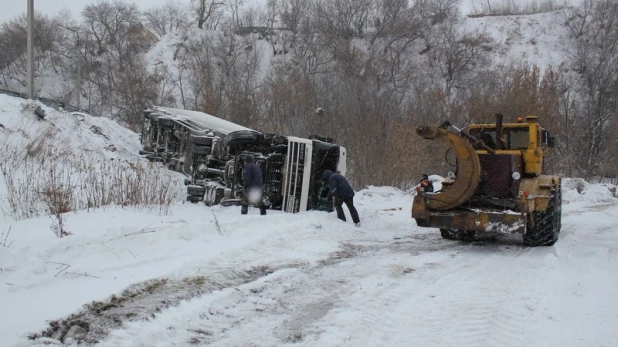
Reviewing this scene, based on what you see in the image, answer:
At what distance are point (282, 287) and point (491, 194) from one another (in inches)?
197

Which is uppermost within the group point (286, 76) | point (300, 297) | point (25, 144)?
point (286, 76)

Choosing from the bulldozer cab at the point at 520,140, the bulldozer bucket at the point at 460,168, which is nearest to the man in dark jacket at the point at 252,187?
the bulldozer bucket at the point at 460,168

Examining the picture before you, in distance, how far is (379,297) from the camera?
5.62 m

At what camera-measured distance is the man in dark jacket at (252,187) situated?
1174cm

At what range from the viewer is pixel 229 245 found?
300 inches

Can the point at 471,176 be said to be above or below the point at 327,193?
above

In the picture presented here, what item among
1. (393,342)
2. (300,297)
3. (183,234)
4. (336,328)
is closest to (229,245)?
(183,234)

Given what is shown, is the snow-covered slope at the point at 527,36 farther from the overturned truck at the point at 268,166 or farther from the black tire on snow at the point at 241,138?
the black tire on snow at the point at 241,138

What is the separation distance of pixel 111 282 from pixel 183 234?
2442mm

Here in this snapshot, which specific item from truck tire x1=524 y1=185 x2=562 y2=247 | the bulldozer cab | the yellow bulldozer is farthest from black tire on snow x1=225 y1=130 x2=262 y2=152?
truck tire x1=524 y1=185 x2=562 y2=247

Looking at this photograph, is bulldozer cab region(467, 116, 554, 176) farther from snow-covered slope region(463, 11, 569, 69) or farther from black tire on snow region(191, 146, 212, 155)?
snow-covered slope region(463, 11, 569, 69)

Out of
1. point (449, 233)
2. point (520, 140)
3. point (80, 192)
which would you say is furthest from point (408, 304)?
point (80, 192)

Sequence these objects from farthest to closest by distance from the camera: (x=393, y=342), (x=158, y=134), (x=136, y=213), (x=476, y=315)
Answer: (x=158, y=134) → (x=136, y=213) → (x=476, y=315) → (x=393, y=342)

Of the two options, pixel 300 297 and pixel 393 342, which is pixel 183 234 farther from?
pixel 393 342
